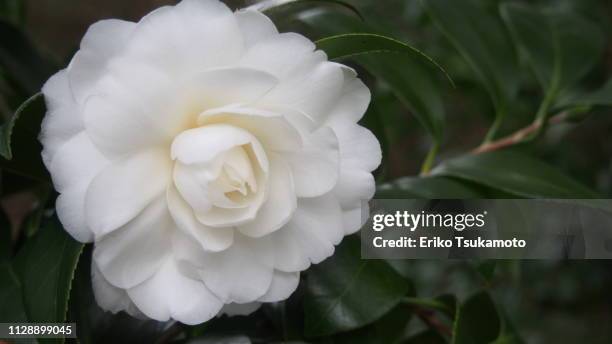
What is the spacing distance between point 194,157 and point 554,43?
2.09ft

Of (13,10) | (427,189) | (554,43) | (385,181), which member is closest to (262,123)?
(427,189)

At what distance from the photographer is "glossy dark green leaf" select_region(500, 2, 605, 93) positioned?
88 cm

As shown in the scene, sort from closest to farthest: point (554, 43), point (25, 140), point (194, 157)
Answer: point (194, 157), point (25, 140), point (554, 43)

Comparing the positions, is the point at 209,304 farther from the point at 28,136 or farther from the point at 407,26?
the point at 407,26

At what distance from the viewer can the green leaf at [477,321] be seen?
619 millimetres

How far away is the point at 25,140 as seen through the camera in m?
0.54

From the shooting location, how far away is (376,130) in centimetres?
65

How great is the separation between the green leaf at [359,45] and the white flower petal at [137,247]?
0.17 meters

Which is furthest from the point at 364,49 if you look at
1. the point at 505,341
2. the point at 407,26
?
the point at 407,26

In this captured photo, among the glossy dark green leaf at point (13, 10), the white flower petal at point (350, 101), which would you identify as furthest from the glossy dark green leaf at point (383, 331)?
the glossy dark green leaf at point (13, 10)

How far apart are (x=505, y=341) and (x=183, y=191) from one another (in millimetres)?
433

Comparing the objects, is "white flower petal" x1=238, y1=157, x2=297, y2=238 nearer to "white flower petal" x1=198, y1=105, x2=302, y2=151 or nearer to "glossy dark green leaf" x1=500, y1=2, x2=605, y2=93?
"white flower petal" x1=198, y1=105, x2=302, y2=151

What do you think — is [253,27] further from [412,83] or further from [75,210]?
[412,83]

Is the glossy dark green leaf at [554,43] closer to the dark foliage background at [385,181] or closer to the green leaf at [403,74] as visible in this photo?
the dark foliage background at [385,181]
